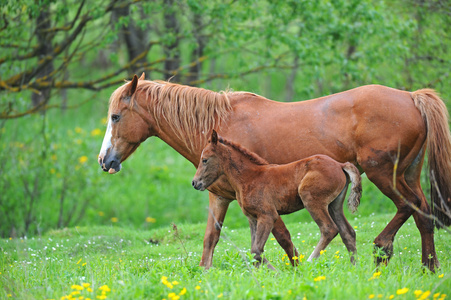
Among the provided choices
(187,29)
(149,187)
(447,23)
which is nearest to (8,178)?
(149,187)

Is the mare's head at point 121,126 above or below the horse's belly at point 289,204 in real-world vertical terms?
above

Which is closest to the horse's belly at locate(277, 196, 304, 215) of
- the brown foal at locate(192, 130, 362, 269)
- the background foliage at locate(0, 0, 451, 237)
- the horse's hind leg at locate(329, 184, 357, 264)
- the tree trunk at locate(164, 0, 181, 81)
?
the brown foal at locate(192, 130, 362, 269)

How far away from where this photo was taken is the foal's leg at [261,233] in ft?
17.1

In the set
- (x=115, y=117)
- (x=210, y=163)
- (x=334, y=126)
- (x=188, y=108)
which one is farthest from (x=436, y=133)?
(x=115, y=117)

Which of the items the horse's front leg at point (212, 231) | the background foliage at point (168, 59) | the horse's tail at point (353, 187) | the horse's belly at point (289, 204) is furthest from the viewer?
the background foliage at point (168, 59)

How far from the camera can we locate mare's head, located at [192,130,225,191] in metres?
5.63

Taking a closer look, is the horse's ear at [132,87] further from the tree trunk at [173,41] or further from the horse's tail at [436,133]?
the horse's tail at [436,133]

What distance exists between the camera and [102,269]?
534 centimetres

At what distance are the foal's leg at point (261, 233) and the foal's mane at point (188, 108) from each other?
4.35 ft

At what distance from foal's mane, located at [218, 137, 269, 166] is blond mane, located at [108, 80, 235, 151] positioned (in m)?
0.44

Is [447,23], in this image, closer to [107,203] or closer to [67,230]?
[67,230]

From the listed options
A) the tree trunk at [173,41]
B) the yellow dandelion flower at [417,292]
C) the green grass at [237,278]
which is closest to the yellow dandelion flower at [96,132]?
the tree trunk at [173,41]

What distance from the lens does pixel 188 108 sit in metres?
6.14

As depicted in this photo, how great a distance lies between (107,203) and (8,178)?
3450 mm
